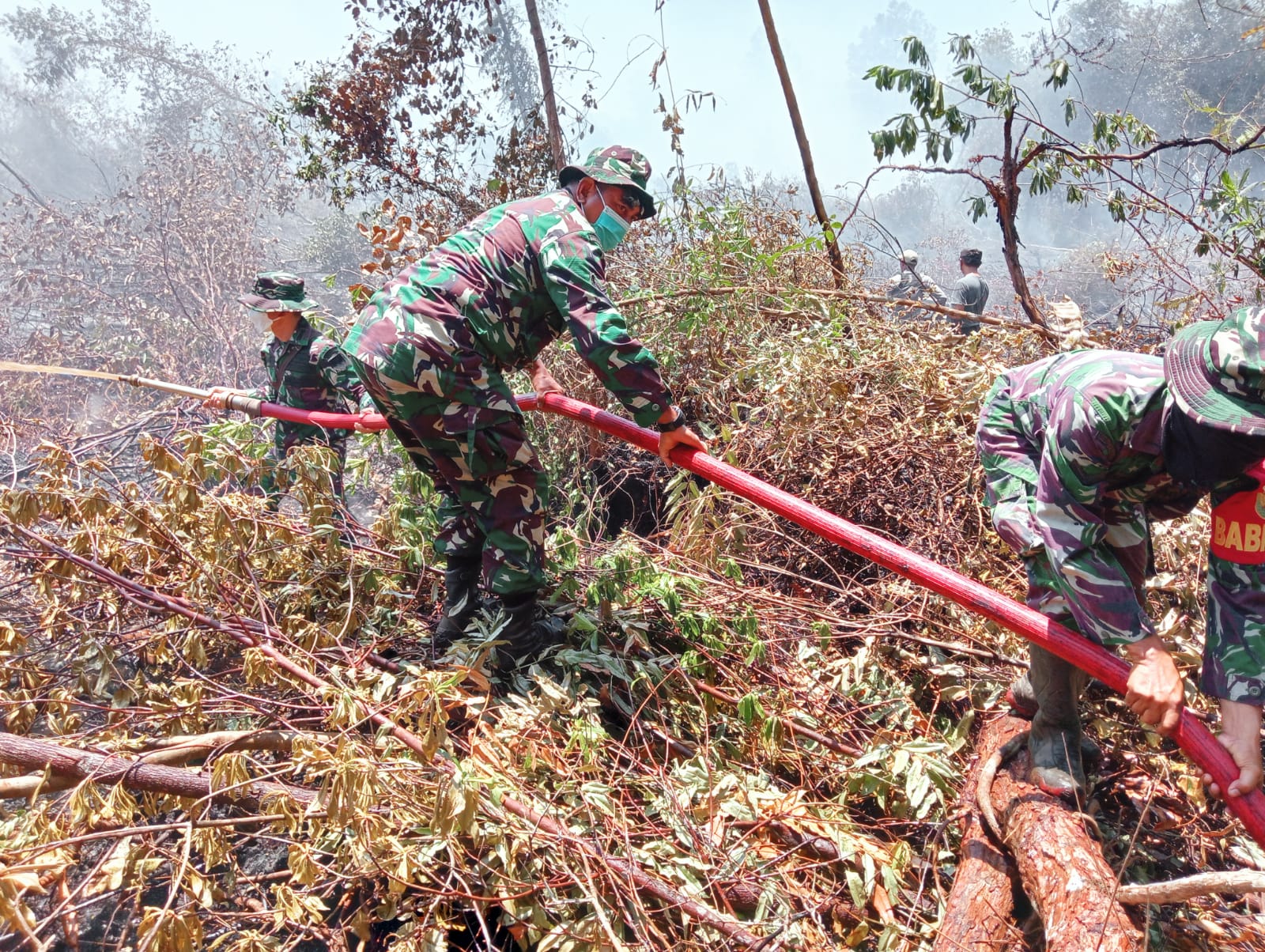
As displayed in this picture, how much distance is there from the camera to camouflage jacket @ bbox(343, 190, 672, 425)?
2.24 meters

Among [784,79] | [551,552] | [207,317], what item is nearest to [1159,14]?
[784,79]

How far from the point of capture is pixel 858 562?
3230mm

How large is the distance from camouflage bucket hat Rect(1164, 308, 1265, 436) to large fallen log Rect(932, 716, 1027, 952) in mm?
1123

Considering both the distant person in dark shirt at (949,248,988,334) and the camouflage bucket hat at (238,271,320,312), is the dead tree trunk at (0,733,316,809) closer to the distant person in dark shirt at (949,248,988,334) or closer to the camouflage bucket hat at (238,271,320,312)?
the camouflage bucket hat at (238,271,320,312)

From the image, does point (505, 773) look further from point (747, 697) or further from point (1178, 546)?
point (1178, 546)

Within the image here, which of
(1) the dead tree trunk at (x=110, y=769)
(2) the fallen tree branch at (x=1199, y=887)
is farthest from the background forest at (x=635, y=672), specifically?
(2) the fallen tree branch at (x=1199, y=887)

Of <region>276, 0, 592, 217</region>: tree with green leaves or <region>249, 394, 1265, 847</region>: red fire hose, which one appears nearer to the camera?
<region>249, 394, 1265, 847</region>: red fire hose

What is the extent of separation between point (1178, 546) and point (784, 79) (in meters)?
3.76

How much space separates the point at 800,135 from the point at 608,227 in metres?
2.91

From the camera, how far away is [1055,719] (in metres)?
1.96

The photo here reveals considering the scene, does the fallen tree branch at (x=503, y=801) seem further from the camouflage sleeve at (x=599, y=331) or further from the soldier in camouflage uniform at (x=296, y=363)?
the soldier in camouflage uniform at (x=296, y=363)

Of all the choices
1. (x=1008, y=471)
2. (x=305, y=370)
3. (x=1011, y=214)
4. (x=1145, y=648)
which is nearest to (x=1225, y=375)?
(x=1145, y=648)

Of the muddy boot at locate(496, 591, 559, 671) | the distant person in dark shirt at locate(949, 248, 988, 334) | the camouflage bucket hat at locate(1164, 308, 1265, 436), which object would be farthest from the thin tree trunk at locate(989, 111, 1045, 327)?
the muddy boot at locate(496, 591, 559, 671)

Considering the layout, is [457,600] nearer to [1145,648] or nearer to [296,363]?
[1145,648]
